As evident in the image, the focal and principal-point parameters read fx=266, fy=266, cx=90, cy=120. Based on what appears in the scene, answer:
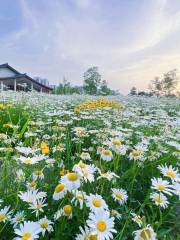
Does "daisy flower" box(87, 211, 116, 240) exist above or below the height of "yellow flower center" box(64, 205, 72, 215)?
above

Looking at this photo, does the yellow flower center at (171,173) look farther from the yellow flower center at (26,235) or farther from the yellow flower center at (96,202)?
the yellow flower center at (26,235)

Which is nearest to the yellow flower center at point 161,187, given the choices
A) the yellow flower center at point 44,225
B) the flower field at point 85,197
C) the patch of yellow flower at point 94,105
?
the flower field at point 85,197

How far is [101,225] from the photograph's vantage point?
0.86 meters

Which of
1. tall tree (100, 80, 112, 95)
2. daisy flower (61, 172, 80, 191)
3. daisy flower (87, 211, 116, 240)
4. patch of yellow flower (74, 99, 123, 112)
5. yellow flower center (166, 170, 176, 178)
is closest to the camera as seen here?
daisy flower (87, 211, 116, 240)

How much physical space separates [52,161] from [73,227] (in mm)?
482

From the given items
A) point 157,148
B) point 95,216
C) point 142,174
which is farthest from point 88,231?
point 157,148

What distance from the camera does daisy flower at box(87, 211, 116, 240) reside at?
83 centimetres

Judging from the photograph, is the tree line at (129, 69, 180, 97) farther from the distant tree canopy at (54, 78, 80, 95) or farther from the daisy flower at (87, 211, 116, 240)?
the daisy flower at (87, 211, 116, 240)

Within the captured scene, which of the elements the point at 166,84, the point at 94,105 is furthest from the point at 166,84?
the point at 94,105

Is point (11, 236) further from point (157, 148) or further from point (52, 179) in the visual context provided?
point (157, 148)

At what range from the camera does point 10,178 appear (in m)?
1.55

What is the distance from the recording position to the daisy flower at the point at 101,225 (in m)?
0.83

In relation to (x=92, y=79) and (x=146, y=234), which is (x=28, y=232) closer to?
(x=146, y=234)

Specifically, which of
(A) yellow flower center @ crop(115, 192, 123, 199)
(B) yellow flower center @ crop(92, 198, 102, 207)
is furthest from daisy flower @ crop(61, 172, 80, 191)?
(A) yellow flower center @ crop(115, 192, 123, 199)
